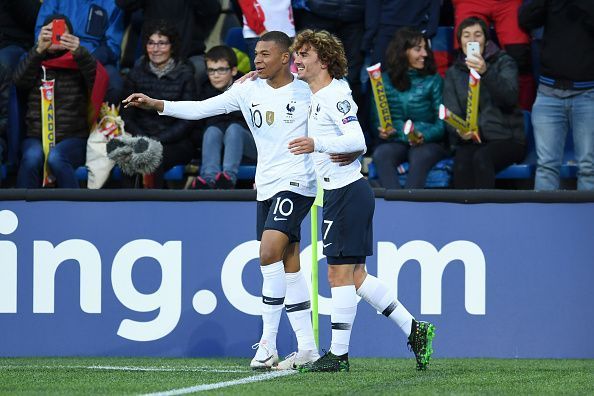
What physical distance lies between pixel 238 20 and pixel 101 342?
419cm

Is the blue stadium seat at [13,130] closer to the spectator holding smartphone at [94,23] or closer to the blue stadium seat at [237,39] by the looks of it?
the spectator holding smartphone at [94,23]

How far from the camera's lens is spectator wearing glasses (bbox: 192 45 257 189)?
378 inches

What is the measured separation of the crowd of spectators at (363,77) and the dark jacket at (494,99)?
1cm

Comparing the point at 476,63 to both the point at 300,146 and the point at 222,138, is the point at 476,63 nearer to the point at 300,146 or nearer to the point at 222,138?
the point at 222,138

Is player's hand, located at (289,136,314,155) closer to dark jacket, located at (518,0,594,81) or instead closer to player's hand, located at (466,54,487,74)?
player's hand, located at (466,54,487,74)

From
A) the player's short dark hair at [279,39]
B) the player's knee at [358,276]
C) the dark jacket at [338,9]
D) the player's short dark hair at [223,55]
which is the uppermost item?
the dark jacket at [338,9]

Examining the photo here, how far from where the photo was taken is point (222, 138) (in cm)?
997

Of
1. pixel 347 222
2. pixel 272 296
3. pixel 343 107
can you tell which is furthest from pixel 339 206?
pixel 272 296

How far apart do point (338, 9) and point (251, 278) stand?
3074 mm

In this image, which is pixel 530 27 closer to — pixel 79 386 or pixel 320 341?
pixel 320 341

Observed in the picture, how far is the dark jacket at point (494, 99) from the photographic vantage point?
32.4 ft

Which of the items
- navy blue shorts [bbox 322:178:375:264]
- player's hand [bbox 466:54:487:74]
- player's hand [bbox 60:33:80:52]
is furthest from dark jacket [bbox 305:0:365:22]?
navy blue shorts [bbox 322:178:375:264]

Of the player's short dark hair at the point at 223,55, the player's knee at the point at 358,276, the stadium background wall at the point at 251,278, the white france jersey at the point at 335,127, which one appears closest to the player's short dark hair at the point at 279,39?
the white france jersey at the point at 335,127

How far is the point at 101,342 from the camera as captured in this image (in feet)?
28.7
